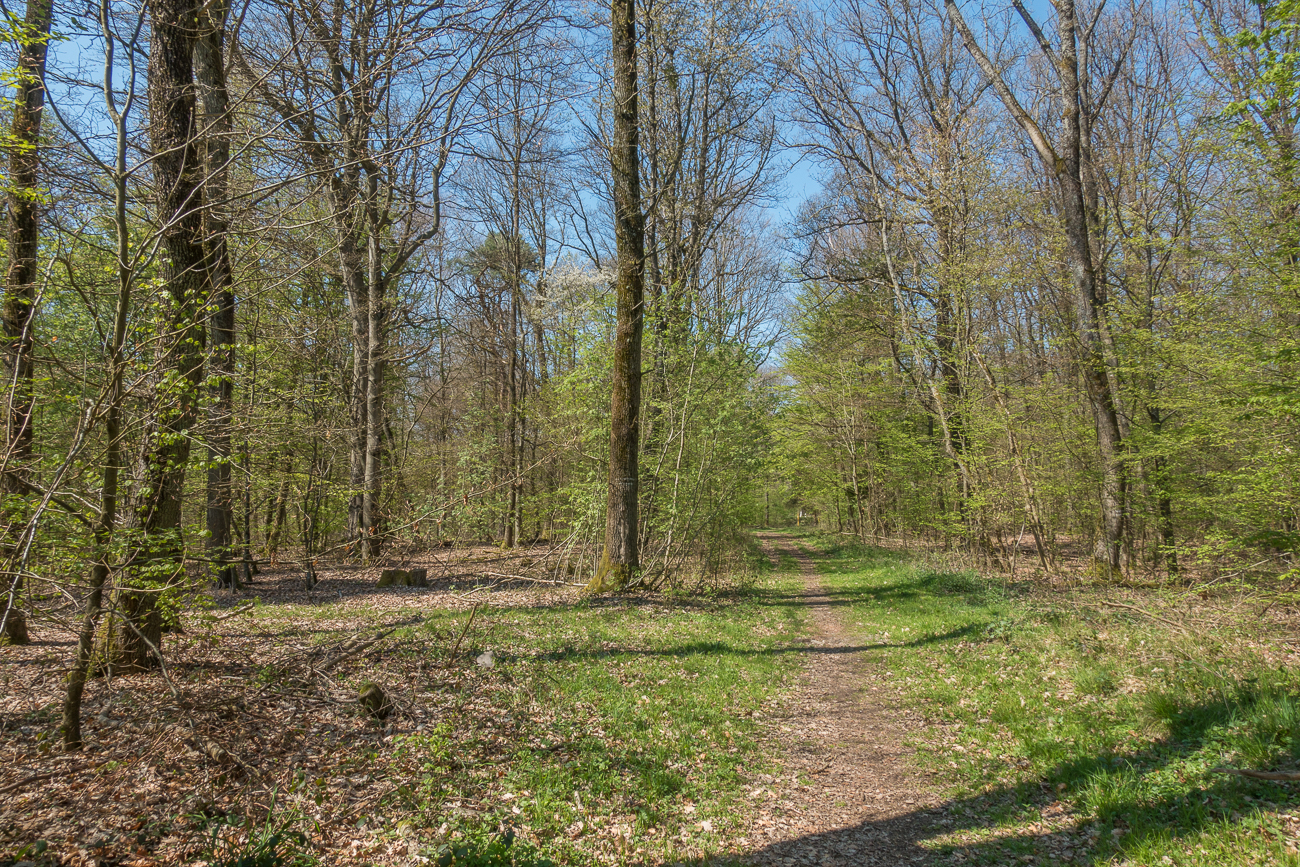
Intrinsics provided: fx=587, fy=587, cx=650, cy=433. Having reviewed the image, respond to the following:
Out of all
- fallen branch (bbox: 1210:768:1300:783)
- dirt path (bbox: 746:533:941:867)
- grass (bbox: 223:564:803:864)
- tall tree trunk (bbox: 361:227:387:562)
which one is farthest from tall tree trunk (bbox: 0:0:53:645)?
fallen branch (bbox: 1210:768:1300:783)

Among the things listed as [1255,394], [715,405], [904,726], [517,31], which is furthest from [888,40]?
[904,726]

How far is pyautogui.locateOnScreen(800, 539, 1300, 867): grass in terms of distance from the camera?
11.8 feet

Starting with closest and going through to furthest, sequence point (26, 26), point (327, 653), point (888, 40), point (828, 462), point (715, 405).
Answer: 1. point (26, 26)
2. point (327, 653)
3. point (715, 405)
4. point (888, 40)
5. point (828, 462)

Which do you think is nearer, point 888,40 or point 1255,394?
point 1255,394

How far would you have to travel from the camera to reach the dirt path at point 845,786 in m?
4.07

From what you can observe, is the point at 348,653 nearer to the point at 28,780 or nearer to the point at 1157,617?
the point at 28,780

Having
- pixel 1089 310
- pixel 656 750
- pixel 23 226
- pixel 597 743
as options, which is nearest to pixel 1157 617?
pixel 656 750

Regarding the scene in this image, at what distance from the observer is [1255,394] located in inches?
274

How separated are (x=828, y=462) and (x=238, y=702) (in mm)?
24978

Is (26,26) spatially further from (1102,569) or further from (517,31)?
(1102,569)

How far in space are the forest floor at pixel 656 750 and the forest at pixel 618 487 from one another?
42 millimetres

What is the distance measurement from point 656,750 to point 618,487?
6288 millimetres

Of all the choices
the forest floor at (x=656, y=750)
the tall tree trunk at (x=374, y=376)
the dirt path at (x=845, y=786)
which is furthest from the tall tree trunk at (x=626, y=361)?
the tall tree trunk at (x=374, y=376)

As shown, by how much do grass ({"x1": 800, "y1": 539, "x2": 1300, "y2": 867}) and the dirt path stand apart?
274 mm
